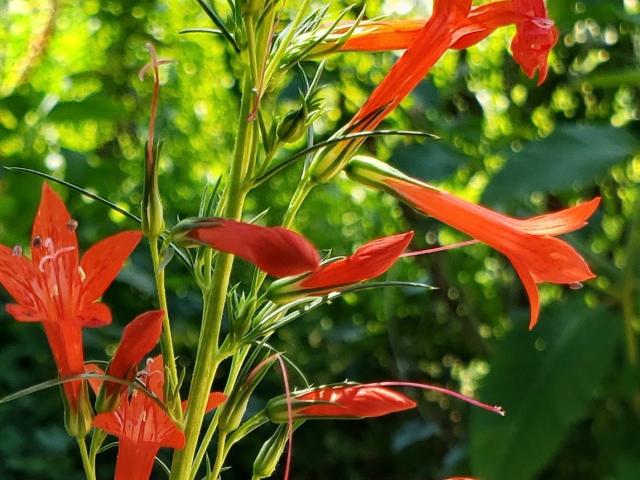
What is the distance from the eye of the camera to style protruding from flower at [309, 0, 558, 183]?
56 centimetres

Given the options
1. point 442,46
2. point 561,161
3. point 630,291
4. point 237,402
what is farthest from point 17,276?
point 630,291

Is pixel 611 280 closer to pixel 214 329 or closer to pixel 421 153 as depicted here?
pixel 421 153

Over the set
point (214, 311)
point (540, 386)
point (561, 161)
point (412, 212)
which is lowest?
point (540, 386)

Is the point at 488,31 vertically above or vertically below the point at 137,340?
above

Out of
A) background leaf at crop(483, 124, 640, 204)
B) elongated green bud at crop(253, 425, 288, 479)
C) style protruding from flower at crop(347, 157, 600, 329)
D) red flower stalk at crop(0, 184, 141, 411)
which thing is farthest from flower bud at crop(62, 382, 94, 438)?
background leaf at crop(483, 124, 640, 204)

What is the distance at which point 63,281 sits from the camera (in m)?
0.57

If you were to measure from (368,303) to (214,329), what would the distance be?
1.43 m

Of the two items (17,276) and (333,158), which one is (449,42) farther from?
(17,276)

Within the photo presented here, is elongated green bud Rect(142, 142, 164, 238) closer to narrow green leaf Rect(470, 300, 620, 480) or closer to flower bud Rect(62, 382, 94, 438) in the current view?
flower bud Rect(62, 382, 94, 438)

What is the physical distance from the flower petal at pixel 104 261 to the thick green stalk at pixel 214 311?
0.05m

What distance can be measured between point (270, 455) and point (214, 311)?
4.1 inches

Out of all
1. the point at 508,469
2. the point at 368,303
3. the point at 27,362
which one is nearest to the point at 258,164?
Answer: the point at 508,469

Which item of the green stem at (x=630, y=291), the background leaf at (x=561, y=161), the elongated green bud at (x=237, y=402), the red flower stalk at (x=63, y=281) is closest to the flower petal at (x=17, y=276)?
the red flower stalk at (x=63, y=281)

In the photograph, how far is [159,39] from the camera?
2.04 meters
